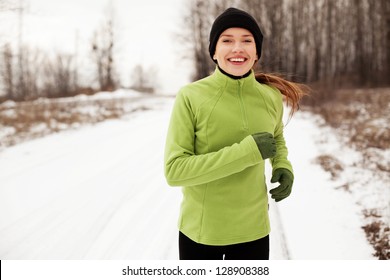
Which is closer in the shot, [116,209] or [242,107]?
[242,107]

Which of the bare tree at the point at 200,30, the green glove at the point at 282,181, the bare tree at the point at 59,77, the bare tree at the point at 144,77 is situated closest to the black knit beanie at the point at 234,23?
the green glove at the point at 282,181

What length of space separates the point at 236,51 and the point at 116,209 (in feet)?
7.12

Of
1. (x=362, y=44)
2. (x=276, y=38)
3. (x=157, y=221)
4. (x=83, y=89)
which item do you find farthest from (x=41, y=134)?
(x=362, y=44)

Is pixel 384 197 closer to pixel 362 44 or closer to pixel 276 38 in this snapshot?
pixel 276 38

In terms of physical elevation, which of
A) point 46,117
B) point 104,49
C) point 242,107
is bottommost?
point 46,117

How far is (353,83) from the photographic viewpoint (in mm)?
7938

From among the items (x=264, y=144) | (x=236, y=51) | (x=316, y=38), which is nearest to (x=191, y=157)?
(x=264, y=144)

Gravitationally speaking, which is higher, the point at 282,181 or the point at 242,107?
the point at 242,107

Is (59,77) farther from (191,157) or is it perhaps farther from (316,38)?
(316,38)

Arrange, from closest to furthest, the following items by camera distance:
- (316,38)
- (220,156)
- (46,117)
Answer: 1. (220,156)
2. (46,117)
3. (316,38)

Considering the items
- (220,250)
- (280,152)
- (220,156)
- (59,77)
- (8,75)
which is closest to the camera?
(220,156)

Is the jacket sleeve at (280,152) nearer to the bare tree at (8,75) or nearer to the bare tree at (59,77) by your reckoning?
the bare tree at (59,77)

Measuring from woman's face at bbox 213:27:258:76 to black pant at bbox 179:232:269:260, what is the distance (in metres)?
0.63

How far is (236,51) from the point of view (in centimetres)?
110
